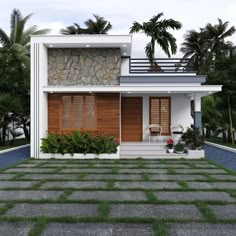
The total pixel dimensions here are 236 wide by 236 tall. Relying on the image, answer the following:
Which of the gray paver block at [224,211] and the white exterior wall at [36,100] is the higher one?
the white exterior wall at [36,100]

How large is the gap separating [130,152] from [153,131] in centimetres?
225

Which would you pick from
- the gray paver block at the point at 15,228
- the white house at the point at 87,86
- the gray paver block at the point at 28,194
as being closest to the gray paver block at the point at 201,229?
the gray paver block at the point at 15,228

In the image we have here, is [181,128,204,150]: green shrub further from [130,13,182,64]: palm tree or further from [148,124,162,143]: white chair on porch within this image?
[130,13,182,64]: palm tree

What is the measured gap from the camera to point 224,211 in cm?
482

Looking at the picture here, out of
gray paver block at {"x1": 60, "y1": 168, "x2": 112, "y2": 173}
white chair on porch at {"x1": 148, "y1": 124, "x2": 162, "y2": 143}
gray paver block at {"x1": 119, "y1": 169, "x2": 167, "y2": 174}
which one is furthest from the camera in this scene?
white chair on porch at {"x1": 148, "y1": 124, "x2": 162, "y2": 143}

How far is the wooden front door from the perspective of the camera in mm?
14188

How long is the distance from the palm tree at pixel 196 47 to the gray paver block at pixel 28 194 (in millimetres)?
26288

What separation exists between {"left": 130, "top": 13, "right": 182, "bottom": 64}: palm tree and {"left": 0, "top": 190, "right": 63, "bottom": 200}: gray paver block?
1694 centimetres

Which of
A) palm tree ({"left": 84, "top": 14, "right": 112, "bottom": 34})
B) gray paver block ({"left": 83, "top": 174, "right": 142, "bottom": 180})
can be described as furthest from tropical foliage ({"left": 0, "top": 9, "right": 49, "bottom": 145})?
palm tree ({"left": 84, "top": 14, "right": 112, "bottom": 34})

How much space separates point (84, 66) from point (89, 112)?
198cm

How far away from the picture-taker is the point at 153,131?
13.7 meters

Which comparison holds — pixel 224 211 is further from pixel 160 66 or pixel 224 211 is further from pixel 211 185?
pixel 160 66

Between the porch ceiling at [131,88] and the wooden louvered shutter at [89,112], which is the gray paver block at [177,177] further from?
the wooden louvered shutter at [89,112]

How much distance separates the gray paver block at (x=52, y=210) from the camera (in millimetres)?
4636
